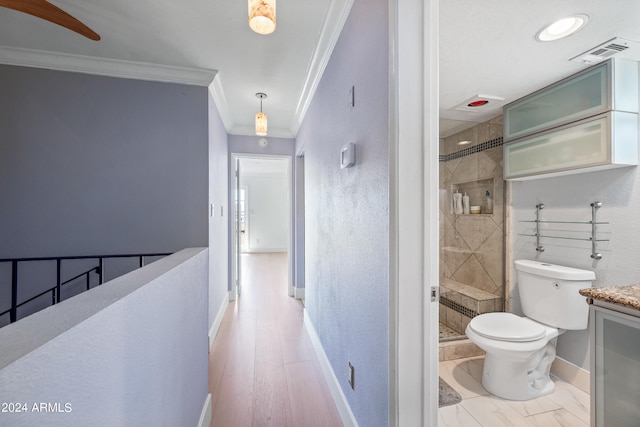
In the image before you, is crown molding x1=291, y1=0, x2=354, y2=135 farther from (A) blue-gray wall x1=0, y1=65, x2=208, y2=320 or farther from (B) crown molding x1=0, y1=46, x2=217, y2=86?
(A) blue-gray wall x1=0, y1=65, x2=208, y2=320

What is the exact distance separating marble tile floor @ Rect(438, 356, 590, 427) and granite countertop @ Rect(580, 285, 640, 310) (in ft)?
3.09

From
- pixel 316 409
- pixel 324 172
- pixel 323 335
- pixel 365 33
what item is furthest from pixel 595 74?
pixel 316 409

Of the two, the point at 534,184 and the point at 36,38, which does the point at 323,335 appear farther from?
the point at 36,38

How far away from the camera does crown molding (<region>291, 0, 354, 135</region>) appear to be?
151 cm

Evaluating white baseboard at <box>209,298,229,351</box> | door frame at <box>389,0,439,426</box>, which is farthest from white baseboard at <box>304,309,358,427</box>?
white baseboard at <box>209,298,229,351</box>

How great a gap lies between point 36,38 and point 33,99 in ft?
1.58

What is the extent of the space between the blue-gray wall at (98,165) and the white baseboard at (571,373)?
3049mm

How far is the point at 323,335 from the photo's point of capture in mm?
2129

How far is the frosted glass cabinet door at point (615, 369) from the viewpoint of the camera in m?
1.12

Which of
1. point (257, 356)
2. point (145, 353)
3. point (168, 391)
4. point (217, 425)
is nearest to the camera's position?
point (145, 353)

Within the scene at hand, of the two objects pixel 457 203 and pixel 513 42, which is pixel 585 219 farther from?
pixel 513 42

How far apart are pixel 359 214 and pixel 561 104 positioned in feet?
6.05

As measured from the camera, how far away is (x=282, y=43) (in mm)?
1883

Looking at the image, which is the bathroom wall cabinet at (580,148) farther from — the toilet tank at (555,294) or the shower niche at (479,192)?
the toilet tank at (555,294)
